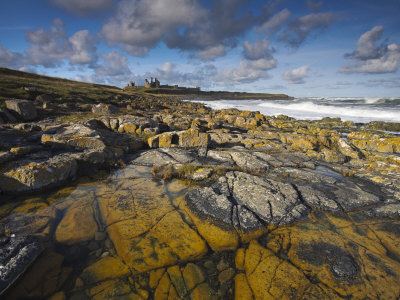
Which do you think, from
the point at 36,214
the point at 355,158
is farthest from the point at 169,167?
the point at 355,158

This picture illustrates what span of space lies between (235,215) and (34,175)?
22.6ft

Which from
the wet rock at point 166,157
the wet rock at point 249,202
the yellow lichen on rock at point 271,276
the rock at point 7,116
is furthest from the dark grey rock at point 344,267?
the rock at point 7,116

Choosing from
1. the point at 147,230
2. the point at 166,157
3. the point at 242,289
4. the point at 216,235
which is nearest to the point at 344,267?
the point at 242,289

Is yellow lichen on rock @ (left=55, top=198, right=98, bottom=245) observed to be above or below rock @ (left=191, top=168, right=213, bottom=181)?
below

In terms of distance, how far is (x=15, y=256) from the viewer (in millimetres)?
3670

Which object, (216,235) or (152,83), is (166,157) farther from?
(152,83)

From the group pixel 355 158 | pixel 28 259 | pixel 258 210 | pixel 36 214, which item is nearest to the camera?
pixel 28 259

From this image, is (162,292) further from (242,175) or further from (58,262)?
(242,175)

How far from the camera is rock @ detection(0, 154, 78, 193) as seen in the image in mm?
6051

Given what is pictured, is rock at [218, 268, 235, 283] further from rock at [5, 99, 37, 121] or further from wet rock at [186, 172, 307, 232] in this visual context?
rock at [5, 99, 37, 121]

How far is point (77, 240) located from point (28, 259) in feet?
2.95

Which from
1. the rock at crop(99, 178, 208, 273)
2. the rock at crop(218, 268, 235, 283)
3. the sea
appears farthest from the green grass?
the sea

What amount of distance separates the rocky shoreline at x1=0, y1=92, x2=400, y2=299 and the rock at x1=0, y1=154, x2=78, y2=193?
3cm

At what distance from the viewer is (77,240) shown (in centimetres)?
446
